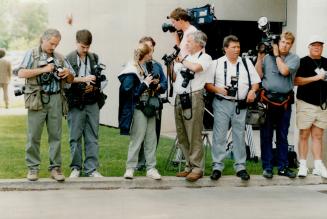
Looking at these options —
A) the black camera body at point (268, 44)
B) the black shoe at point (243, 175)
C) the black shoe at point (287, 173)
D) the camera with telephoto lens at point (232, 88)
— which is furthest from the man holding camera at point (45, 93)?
the black shoe at point (287, 173)

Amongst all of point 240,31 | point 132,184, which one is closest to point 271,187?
point 132,184

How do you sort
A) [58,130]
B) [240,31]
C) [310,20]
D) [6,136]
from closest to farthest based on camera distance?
1. [58,130]
2. [310,20]
3. [6,136]
4. [240,31]

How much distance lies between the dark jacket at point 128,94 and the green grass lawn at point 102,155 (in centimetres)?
112

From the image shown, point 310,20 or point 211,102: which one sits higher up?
point 310,20

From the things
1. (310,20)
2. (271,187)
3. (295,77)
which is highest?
(310,20)

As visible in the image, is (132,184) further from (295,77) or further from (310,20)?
(310,20)

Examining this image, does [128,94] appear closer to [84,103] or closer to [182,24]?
[84,103]

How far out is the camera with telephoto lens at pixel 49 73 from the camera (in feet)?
32.6

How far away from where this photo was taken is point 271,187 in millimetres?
10539

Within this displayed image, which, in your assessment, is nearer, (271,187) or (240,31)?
(271,187)

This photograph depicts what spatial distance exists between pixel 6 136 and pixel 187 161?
24.0 feet

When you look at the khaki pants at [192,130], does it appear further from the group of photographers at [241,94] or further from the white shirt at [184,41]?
the white shirt at [184,41]

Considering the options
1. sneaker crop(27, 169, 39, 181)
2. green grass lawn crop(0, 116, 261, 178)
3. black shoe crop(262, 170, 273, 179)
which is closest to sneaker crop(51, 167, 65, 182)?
sneaker crop(27, 169, 39, 181)

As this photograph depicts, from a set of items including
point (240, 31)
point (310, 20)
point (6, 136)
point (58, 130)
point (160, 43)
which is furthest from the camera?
point (240, 31)
